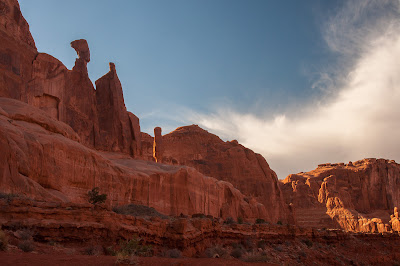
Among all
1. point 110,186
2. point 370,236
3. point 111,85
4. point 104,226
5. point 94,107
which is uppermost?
point 111,85

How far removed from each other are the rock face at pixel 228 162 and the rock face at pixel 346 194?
2392 cm

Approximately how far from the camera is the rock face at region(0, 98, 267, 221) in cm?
1905

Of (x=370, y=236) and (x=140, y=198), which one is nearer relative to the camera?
(x=140, y=198)

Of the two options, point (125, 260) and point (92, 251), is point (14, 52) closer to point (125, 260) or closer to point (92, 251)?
point (92, 251)

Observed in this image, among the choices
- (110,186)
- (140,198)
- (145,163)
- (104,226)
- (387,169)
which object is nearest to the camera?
(104,226)

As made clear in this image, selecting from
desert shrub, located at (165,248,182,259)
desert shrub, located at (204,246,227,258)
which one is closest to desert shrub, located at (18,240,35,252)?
desert shrub, located at (165,248,182,259)

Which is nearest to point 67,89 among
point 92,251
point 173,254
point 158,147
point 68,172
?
point 158,147

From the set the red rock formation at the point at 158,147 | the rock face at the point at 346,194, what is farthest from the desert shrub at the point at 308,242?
the rock face at the point at 346,194

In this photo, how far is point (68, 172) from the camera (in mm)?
25203

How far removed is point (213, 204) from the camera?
45.9 metres

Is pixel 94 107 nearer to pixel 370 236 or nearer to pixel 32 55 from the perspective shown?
pixel 32 55

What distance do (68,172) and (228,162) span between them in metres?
46.9

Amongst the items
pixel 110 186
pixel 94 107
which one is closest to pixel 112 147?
pixel 94 107

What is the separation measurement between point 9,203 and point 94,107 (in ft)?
122
